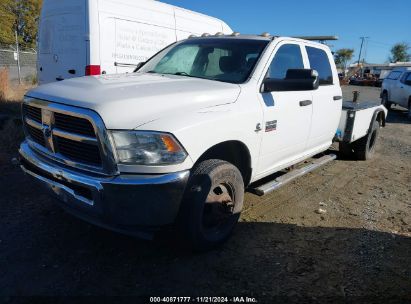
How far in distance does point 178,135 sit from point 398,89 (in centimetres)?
1440

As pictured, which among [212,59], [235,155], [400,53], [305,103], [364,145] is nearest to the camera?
[235,155]

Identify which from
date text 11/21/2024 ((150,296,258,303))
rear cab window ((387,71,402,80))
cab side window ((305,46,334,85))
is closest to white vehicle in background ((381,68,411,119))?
rear cab window ((387,71,402,80))

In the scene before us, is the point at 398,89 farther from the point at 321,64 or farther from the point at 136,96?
the point at 136,96

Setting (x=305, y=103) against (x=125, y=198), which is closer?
(x=125, y=198)

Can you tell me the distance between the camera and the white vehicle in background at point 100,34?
7113 mm

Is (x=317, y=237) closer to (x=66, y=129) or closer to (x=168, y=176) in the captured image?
(x=168, y=176)

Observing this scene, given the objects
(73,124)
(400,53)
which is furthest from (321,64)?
(400,53)

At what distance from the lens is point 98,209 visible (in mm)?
2832

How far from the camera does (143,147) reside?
2.78 metres

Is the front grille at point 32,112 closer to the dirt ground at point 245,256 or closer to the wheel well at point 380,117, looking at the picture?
the dirt ground at point 245,256

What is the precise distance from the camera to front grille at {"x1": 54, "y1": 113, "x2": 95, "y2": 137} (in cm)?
283

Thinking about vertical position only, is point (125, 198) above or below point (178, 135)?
below

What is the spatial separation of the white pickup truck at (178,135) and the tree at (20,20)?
38815mm

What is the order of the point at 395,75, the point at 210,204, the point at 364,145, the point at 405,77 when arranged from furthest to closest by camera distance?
the point at 395,75, the point at 405,77, the point at 364,145, the point at 210,204
